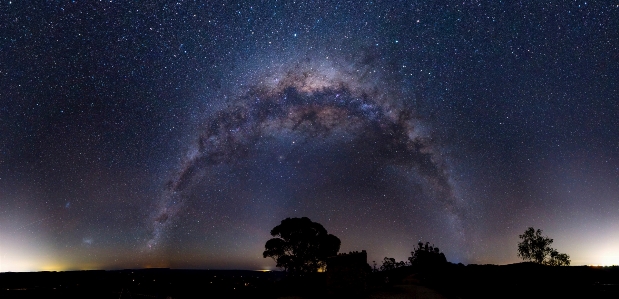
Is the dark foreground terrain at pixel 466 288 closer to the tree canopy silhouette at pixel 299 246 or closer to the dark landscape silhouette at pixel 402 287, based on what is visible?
the dark landscape silhouette at pixel 402 287

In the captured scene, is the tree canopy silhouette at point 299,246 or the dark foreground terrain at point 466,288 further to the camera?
the tree canopy silhouette at point 299,246

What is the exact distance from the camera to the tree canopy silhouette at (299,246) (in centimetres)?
4397

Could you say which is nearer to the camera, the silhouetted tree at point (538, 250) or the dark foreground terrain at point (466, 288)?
the dark foreground terrain at point (466, 288)

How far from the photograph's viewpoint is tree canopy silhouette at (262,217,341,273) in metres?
44.0

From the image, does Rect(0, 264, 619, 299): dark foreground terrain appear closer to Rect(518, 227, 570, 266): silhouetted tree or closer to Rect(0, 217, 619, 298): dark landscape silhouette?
Rect(0, 217, 619, 298): dark landscape silhouette

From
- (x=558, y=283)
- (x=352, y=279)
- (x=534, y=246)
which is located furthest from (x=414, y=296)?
(x=534, y=246)

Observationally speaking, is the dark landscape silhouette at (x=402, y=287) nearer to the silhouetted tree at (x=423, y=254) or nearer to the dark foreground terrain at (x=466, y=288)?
the dark foreground terrain at (x=466, y=288)

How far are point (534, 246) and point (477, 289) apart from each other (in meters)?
36.7

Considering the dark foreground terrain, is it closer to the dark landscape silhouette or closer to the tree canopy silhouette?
the dark landscape silhouette

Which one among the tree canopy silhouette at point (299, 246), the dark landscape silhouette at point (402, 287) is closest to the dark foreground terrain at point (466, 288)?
the dark landscape silhouette at point (402, 287)

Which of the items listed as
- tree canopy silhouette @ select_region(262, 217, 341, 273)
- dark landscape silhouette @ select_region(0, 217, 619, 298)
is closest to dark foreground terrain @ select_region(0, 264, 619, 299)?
dark landscape silhouette @ select_region(0, 217, 619, 298)

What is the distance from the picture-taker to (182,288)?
27.1 m

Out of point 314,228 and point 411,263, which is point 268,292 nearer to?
point 314,228

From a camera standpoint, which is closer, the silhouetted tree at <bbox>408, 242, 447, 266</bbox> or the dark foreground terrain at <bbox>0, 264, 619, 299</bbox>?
the dark foreground terrain at <bbox>0, 264, 619, 299</bbox>
